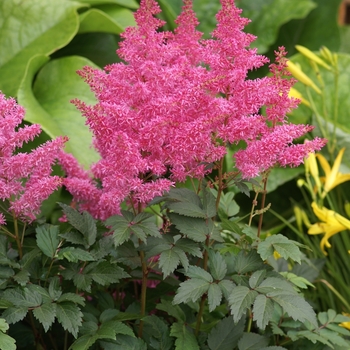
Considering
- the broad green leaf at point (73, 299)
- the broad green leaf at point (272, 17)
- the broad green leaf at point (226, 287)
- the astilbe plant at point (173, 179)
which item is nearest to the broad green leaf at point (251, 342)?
the astilbe plant at point (173, 179)

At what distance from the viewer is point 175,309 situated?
2.80ft

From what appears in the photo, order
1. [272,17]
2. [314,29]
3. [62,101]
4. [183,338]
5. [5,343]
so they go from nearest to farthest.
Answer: [5,343] → [183,338] → [62,101] → [272,17] → [314,29]

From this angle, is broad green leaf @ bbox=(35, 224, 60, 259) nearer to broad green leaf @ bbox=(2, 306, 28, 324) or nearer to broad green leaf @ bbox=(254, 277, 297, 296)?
broad green leaf @ bbox=(2, 306, 28, 324)

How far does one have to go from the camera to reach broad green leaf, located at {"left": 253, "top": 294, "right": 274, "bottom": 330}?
71 cm

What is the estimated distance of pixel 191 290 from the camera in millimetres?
737

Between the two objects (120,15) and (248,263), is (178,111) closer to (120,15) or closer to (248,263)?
(248,263)

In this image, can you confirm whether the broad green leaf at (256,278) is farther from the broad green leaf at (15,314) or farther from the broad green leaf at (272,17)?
the broad green leaf at (272,17)

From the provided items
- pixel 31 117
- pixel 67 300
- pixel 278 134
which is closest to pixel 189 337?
pixel 67 300

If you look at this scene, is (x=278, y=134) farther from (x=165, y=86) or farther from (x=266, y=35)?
(x=266, y=35)

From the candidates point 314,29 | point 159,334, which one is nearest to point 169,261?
point 159,334

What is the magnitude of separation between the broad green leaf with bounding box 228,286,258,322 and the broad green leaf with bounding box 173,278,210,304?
4 centimetres

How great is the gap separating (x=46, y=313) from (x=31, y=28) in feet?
3.26

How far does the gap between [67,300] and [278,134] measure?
329 millimetres

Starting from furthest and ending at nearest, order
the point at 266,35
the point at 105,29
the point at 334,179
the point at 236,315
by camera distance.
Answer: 1. the point at 266,35
2. the point at 105,29
3. the point at 334,179
4. the point at 236,315
